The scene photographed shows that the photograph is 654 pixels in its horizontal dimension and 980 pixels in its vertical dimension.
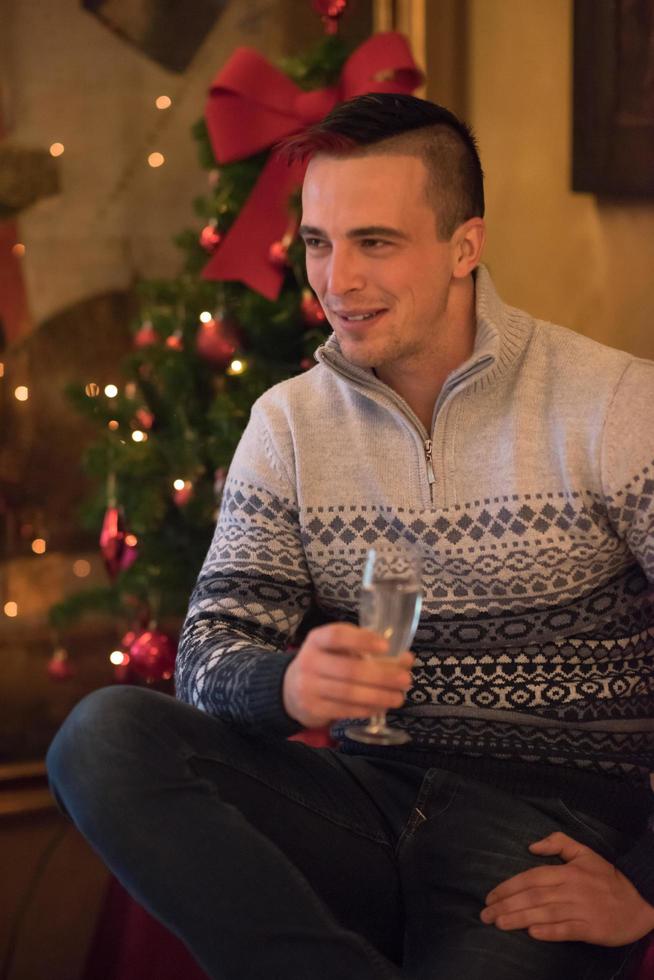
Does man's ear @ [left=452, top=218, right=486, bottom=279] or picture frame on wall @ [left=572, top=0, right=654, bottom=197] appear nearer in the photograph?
man's ear @ [left=452, top=218, right=486, bottom=279]

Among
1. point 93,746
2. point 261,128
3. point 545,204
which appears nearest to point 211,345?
point 261,128

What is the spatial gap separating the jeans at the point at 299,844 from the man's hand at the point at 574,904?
0.9 inches

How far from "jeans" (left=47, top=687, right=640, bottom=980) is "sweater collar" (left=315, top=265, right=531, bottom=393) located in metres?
0.54

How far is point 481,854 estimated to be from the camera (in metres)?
1.69

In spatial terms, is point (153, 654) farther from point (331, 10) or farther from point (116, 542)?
point (331, 10)

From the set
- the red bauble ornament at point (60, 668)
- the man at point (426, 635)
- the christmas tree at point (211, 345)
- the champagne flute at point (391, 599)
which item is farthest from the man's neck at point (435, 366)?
the red bauble ornament at point (60, 668)

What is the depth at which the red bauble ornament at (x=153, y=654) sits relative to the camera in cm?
277

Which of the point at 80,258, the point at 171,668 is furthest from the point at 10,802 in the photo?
the point at 80,258

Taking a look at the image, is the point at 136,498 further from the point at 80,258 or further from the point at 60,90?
the point at 60,90

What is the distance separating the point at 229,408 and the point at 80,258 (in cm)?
106

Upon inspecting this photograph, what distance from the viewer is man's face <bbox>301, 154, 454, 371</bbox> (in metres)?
1.84

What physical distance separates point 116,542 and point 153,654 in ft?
0.81

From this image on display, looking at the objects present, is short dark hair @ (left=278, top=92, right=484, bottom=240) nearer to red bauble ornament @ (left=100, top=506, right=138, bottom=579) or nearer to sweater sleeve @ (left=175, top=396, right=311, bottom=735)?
sweater sleeve @ (left=175, top=396, right=311, bottom=735)

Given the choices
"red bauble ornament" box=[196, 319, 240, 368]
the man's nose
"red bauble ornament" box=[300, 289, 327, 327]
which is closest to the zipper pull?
the man's nose
